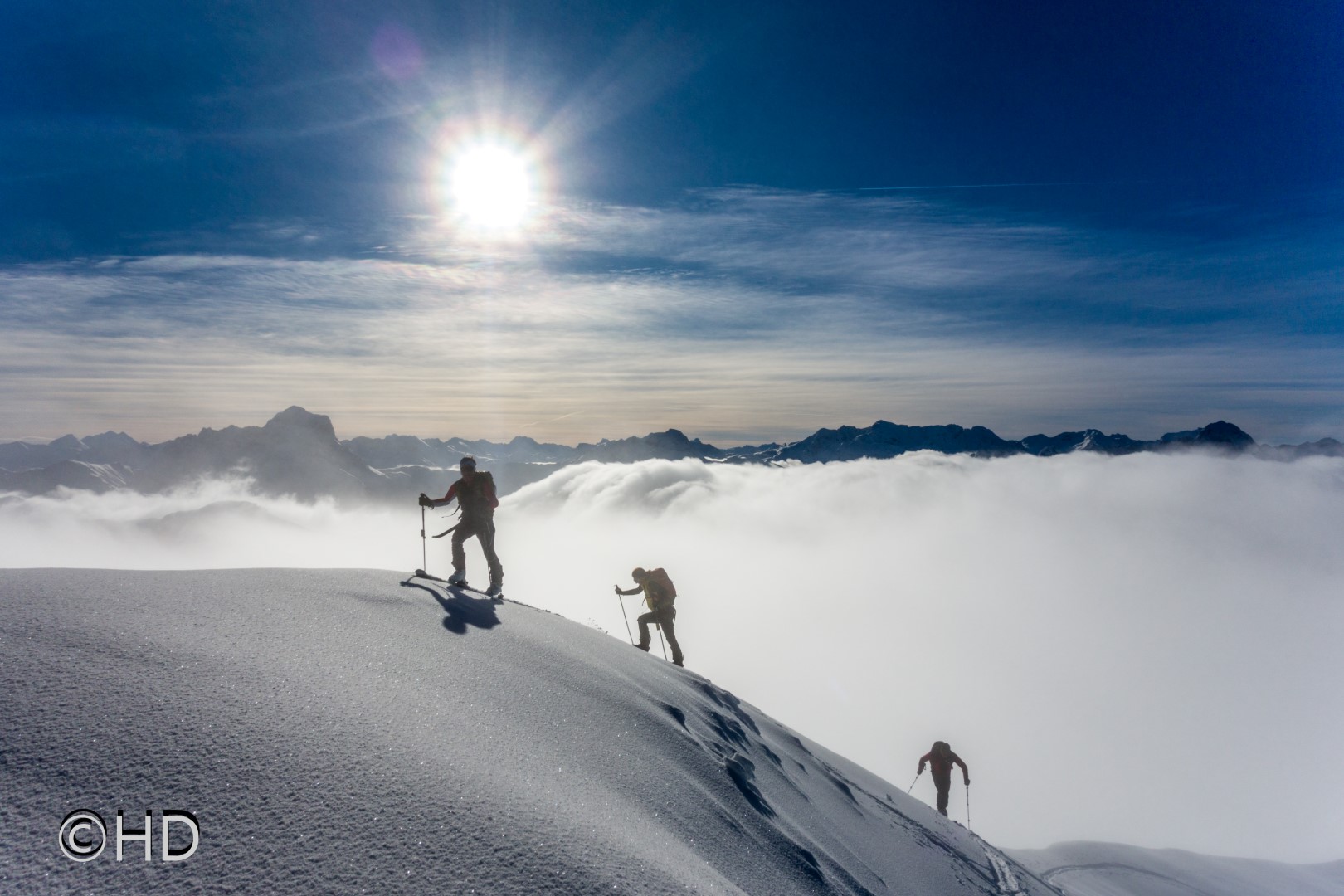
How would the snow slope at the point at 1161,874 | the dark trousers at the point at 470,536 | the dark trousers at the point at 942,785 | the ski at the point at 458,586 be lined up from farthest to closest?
1. the dark trousers at the point at 942,785
2. the snow slope at the point at 1161,874
3. the dark trousers at the point at 470,536
4. the ski at the point at 458,586

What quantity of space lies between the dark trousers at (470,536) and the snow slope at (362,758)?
240cm

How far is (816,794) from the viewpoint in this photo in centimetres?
949

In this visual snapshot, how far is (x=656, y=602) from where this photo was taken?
15352 mm

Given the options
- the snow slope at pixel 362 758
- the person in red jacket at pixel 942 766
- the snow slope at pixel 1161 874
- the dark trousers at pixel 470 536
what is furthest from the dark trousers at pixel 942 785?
the dark trousers at pixel 470 536

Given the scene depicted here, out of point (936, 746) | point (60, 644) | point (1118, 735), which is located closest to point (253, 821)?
point (60, 644)

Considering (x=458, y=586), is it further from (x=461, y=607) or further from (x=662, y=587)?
(x=662, y=587)

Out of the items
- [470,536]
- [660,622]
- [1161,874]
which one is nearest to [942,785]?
[1161,874]

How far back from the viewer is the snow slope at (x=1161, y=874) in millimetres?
16578

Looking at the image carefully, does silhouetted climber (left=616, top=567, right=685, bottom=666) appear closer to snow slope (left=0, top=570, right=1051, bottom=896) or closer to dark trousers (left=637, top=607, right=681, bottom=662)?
dark trousers (left=637, top=607, right=681, bottom=662)

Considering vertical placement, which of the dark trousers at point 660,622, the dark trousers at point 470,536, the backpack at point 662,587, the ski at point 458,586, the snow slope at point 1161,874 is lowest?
the snow slope at point 1161,874

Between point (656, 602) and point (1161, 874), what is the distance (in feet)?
60.1

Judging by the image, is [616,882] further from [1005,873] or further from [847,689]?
[847,689]

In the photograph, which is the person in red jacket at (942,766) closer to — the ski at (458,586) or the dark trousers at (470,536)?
the ski at (458,586)

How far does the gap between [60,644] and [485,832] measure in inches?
158
